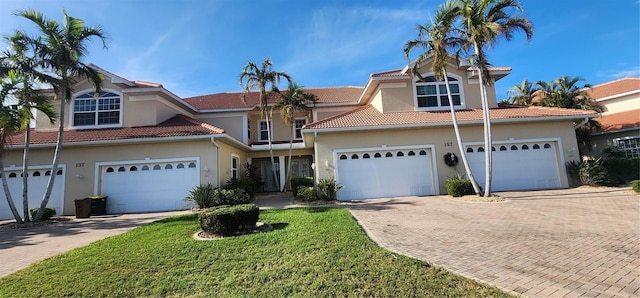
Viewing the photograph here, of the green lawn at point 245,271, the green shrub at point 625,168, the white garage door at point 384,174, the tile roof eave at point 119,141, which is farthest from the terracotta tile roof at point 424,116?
the green lawn at point 245,271

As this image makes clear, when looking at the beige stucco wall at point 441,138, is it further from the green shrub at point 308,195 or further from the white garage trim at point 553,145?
the green shrub at point 308,195

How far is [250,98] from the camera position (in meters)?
23.1

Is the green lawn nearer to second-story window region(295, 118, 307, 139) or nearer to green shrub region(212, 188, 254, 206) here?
green shrub region(212, 188, 254, 206)

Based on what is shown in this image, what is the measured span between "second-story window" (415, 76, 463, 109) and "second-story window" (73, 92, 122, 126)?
17195mm

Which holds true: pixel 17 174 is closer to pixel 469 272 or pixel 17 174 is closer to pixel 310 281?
pixel 310 281

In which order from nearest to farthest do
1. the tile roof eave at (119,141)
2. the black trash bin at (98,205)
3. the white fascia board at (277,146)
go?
1. the black trash bin at (98,205)
2. the tile roof eave at (119,141)
3. the white fascia board at (277,146)

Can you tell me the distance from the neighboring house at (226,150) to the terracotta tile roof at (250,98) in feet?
16.0

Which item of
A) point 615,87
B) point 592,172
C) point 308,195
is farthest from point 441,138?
point 615,87

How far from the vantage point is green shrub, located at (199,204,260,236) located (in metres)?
7.09

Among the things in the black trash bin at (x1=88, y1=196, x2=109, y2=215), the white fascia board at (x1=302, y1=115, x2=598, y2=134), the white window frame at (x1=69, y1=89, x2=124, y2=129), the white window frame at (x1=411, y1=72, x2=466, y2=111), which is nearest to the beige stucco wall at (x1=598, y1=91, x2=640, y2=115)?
the white fascia board at (x1=302, y1=115, x2=598, y2=134)

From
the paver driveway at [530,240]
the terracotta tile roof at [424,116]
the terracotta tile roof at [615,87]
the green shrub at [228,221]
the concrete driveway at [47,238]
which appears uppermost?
the terracotta tile roof at [615,87]

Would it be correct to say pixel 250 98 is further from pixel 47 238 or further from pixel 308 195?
pixel 47 238

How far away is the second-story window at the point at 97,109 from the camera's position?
630 inches

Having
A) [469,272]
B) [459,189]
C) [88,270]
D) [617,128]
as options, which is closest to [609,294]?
[469,272]
